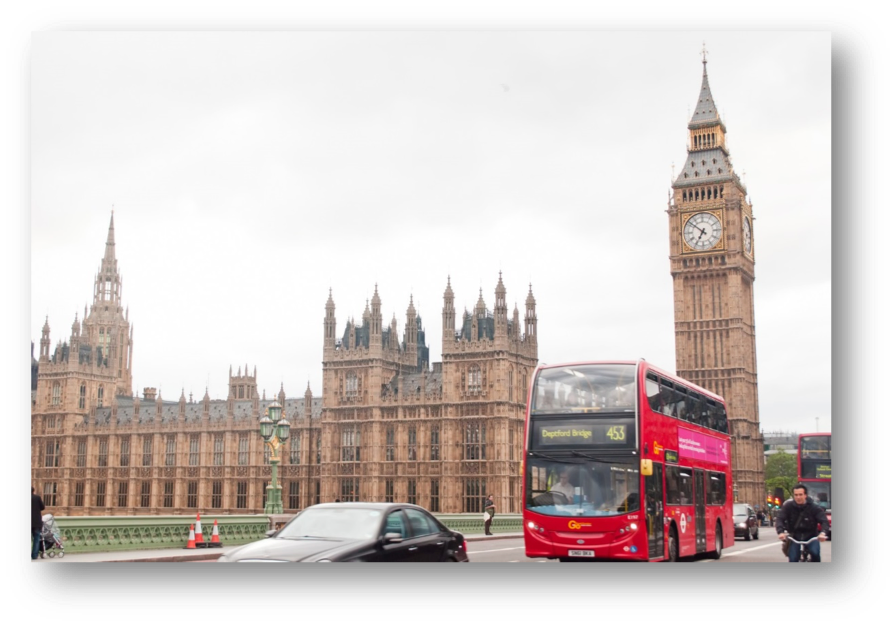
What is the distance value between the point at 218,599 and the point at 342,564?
219 cm

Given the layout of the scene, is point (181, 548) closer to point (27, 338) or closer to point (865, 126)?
point (27, 338)

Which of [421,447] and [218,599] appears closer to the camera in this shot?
[218,599]

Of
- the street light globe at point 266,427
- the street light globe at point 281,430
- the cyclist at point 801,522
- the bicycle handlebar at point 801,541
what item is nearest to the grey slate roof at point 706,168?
the street light globe at point 281,430

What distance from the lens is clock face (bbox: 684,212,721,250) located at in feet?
247

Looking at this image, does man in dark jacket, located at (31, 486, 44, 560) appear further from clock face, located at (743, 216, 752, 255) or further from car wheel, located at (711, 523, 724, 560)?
clock face, located at (743, 216, 752, 255)

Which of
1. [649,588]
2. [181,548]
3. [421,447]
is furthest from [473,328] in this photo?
[649,588]

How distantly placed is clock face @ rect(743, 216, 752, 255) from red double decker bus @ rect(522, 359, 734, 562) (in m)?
58.8

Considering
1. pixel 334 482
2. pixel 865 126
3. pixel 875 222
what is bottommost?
pixel 334 482

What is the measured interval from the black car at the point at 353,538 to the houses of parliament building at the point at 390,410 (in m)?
45.0

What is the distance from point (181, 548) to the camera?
2541 cm

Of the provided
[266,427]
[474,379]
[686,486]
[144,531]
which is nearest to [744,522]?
[686,486]

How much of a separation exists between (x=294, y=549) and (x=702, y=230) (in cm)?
6673

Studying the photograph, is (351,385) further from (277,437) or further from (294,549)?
(294,549)

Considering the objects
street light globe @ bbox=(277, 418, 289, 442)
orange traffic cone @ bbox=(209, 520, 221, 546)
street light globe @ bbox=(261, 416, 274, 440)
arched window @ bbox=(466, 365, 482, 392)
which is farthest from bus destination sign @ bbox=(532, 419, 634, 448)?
arched window @ bbox=(466, 365, 482, 392)
